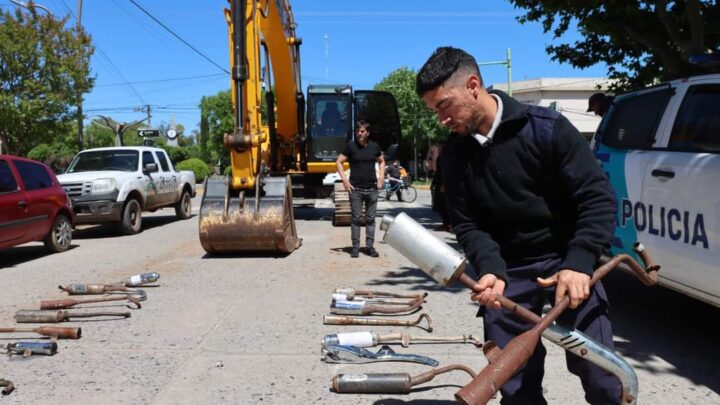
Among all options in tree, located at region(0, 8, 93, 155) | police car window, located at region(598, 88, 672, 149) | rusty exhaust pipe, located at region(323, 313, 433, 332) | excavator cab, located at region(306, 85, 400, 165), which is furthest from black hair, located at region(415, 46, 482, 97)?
tree, located at region(0, 8, 93, 155)

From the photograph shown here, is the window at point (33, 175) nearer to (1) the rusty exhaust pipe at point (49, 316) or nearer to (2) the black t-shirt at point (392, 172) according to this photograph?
(1) the rusty exhaust pipe at point (49, 316)

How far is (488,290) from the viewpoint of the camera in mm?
2225

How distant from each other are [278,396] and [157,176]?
11.1m

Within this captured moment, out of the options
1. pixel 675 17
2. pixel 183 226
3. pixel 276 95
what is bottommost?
pixel 183 226

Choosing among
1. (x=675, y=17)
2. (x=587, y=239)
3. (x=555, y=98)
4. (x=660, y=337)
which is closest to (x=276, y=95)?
(x=675, y=17)

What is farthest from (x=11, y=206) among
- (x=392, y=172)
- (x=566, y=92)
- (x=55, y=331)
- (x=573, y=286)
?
(x=566, y=92)

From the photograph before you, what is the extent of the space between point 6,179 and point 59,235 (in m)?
1.56

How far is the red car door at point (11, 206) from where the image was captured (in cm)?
831

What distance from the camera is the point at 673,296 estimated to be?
6.12 m

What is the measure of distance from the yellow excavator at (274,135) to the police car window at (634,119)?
4.71 metres

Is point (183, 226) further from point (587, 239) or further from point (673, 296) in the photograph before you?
point (587, 239)

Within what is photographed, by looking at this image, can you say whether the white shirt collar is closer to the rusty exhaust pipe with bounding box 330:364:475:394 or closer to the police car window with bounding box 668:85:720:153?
the rusty exhaust pipe with bounding box 330:364:475:394

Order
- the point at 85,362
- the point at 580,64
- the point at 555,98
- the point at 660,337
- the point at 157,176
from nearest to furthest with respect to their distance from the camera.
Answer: the point at 85,362, the point at 660,337, the point at 580,64, the point at 157,176, the point at 555,98

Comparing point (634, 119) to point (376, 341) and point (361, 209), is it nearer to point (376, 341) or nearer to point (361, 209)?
point (376, 341)
